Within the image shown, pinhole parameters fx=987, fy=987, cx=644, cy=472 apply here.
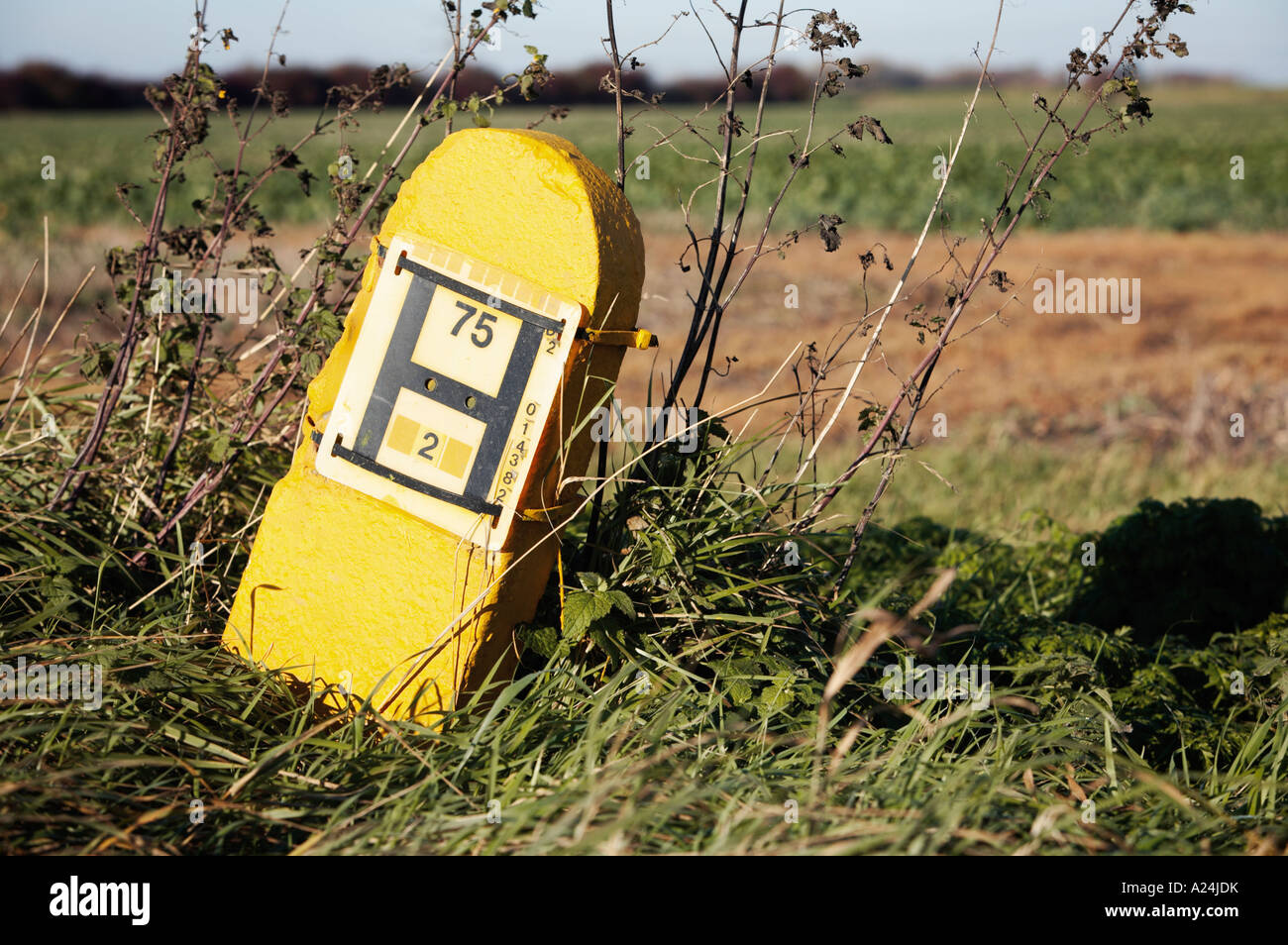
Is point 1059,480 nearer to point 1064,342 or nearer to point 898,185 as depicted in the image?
point 1064,342

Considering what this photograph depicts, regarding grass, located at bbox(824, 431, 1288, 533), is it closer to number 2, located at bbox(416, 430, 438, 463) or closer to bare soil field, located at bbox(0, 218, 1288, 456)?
bare soil field, located at bbox(0, 218, 1288, 456)

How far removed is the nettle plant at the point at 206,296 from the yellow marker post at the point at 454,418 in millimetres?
406

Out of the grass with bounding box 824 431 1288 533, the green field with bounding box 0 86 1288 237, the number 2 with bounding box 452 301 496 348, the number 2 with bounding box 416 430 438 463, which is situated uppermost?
the green field with bounding box 0 86 1288 237

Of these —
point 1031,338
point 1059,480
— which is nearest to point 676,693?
point 1059,480

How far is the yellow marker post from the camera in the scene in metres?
2.36

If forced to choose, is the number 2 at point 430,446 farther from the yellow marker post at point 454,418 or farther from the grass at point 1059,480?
the grass at point 1059,480

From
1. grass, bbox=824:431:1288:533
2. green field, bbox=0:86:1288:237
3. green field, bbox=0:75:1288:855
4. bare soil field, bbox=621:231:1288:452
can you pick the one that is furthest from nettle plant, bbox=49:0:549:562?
green field, bbox=0:86:1288:237

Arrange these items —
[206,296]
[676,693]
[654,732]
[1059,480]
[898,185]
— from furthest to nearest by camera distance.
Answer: [898,185] → [1059,480] → [206,296] → [676,693] → [654,732]

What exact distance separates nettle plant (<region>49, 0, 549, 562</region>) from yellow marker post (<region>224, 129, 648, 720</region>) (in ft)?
1.33

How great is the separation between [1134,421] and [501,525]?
22.5 feet

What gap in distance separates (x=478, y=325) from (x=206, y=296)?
1331 millimetres

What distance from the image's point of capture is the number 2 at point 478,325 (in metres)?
2.38

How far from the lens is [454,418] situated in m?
2.39
